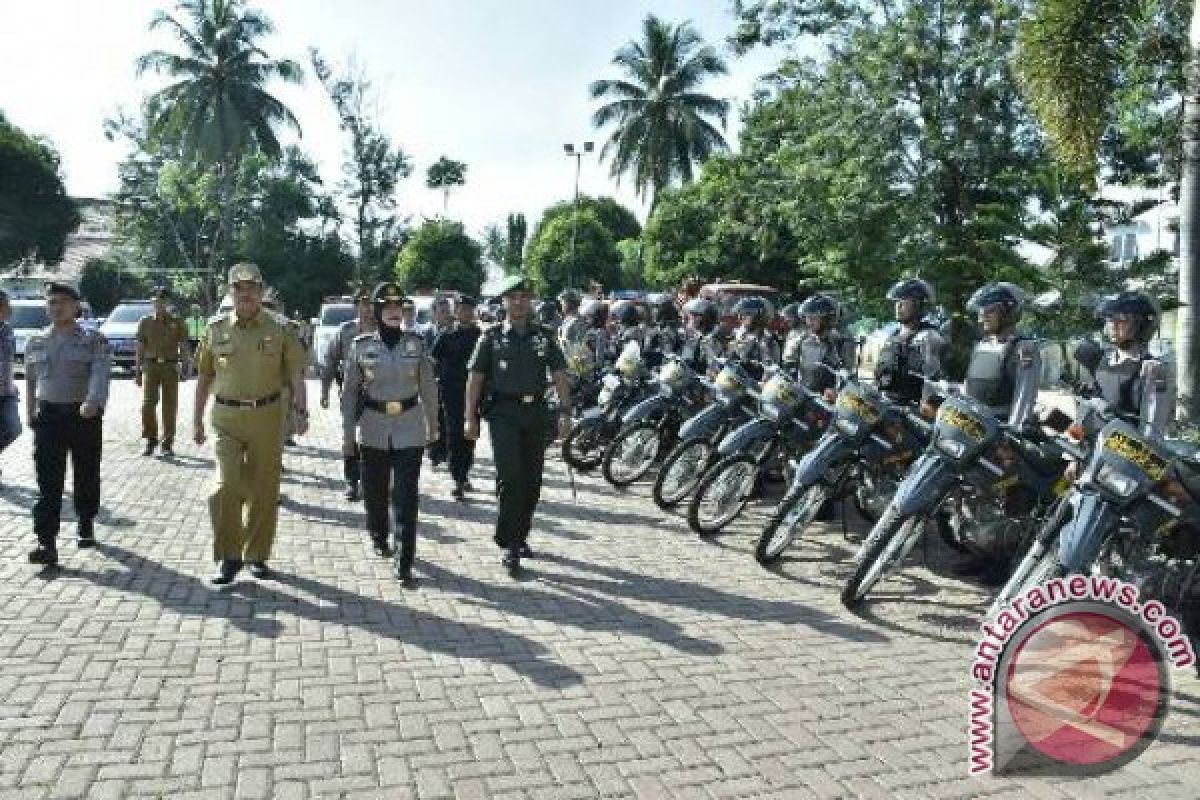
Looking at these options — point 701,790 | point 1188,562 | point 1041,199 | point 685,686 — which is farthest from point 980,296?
point 1041,199

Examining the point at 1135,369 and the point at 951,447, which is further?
the point at 951,447

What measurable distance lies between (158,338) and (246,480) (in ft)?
19.6

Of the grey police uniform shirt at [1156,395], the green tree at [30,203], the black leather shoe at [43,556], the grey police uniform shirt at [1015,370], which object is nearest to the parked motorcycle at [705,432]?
the grey police uniform shirt at [1015,370]

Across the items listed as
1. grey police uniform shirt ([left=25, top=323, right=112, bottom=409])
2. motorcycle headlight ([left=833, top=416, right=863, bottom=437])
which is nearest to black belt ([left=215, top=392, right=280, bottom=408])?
grey police uniform shirt ([left=25, top=323, right=112, bottom=409])

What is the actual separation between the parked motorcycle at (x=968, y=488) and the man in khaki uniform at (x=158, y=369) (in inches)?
324

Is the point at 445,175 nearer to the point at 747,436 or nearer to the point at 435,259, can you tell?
the point at 435,259

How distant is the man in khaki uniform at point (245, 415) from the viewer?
6.16 m

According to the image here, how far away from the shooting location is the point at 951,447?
223 inches

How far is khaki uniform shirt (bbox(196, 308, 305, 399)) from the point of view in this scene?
20.3ft

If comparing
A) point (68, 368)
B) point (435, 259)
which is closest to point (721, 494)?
point (68, 368)

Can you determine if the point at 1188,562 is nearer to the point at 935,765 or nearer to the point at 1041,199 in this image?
the point at 935,765

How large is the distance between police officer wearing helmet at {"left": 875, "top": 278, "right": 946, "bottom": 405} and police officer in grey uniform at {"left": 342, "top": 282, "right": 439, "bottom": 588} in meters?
3.28

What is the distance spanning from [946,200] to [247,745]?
43.6 feet

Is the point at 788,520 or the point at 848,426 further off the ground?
the point at 848,426
